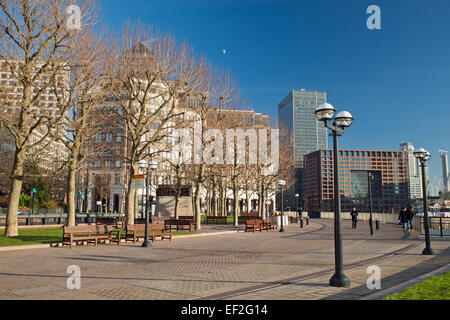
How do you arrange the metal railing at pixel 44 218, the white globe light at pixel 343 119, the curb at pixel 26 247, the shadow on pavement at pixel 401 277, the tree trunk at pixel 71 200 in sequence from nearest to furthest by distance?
the shadow on pavement at pixel 401 277, the white globe light at pixel 343 119, the curb at pixel 26 247, the tree trunk at pixel 71 200, the metal railing at pixel 44 218

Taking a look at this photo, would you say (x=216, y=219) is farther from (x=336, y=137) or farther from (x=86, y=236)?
(x=336, y=137)

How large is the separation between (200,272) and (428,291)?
5.11 meters

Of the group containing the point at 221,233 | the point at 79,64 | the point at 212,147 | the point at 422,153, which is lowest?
the point at 221,233

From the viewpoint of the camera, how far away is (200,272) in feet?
30.4

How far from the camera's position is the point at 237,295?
6.59 metres

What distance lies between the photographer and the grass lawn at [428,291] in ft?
19.4

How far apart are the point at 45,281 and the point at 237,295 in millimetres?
4441

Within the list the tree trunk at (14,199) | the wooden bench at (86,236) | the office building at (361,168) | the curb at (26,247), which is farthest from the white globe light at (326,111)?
the office building at (361,168)

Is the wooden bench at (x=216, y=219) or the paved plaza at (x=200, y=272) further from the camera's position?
the wooden bench at (x=216, y=219)

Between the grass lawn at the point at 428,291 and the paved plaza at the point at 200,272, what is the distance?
2.09 feet

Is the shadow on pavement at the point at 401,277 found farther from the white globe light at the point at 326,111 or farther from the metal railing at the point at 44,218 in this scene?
the metal railing at the point at 44,218

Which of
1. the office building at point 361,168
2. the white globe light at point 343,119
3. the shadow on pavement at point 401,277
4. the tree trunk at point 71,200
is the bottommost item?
the shadow on pavement at point 401,277
